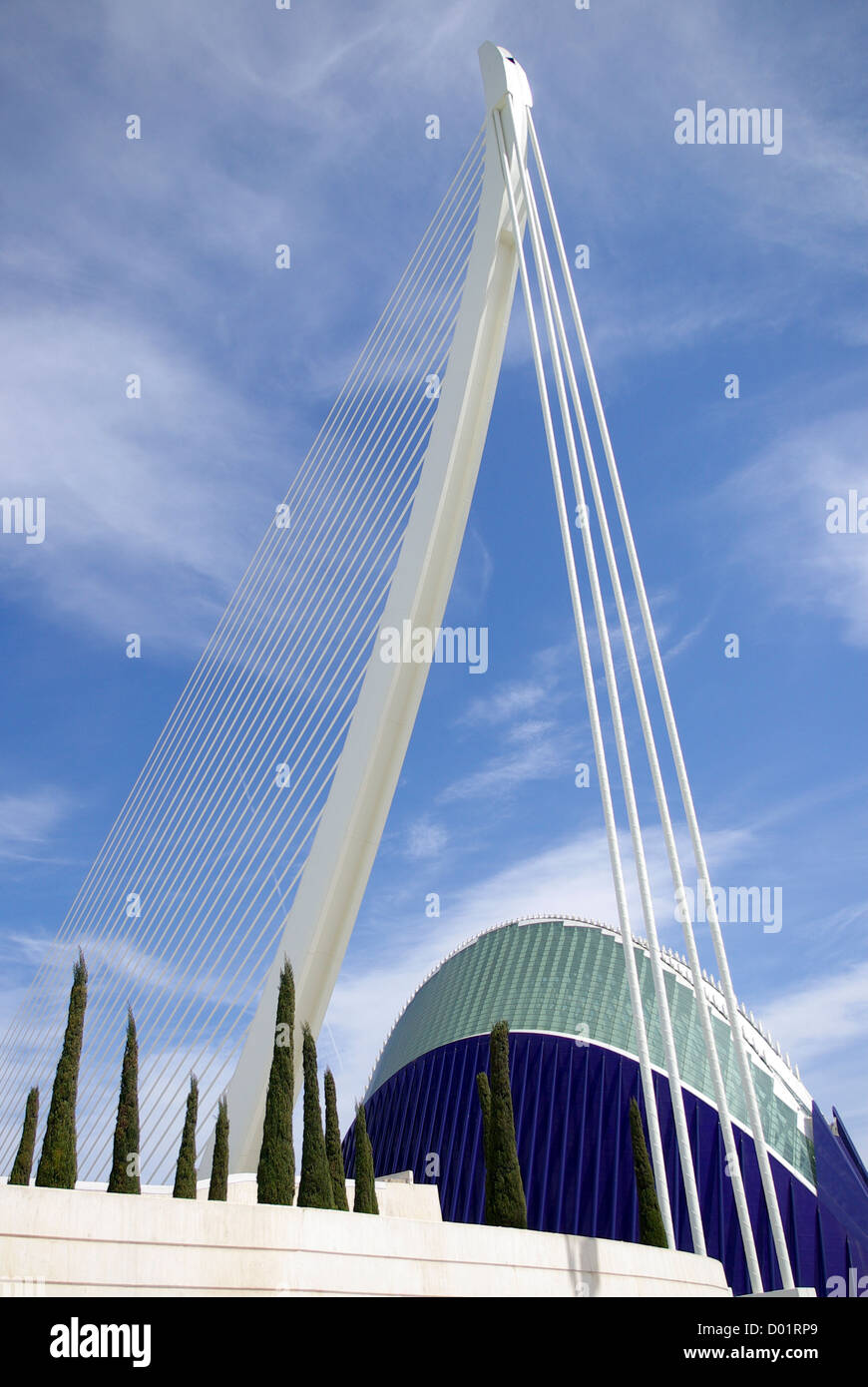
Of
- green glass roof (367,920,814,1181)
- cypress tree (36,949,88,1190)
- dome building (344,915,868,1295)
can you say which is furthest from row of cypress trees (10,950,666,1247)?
green glass roof (367,920,814,1181)

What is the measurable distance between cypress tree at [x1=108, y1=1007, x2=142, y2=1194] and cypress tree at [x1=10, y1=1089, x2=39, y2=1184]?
2831 millimetres

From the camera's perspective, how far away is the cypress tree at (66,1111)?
9.69m

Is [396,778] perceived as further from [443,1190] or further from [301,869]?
[443,1190]

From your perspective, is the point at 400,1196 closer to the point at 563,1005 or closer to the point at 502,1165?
the point at 502,1165

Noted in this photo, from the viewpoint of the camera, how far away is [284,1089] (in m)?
11.2

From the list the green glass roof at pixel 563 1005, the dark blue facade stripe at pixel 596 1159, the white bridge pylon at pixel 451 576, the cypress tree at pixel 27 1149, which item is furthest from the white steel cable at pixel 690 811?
the green glass roof at pixel 563 1005

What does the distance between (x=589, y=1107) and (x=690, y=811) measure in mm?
21104

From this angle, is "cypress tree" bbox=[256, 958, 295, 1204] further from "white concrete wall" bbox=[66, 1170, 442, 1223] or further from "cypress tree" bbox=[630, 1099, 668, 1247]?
"cypress tree" bbox=[630, 1099, 668, 1247]

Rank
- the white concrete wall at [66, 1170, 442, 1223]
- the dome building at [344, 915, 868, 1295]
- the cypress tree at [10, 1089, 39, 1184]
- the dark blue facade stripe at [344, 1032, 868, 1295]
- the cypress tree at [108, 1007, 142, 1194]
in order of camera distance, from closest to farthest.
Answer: the cypress tree at [108, 1007, 142, 1194], the cypress tree at [10, 1089, 39, 1184], the white concrete wall at [66, 1170, 442, 1223], the dark blue facade stripe at [344, 1032, 868, 1295], the dome building at [344, 915, 868, 1295]

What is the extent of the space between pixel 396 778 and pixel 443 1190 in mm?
21677

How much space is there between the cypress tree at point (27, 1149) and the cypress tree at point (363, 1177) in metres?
4.14

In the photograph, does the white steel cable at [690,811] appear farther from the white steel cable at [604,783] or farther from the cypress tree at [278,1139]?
the cypress tree at [278,1139]

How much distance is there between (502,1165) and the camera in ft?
37.6

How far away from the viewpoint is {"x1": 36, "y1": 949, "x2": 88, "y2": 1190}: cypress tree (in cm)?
969
